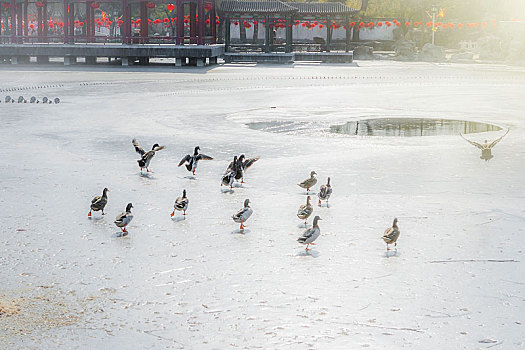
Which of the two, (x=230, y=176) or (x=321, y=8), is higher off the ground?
(x=321, y=8)

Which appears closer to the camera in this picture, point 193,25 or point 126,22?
point 193,25

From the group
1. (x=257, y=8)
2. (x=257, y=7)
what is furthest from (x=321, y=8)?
(x=257, y=8)

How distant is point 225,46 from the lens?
216 feet

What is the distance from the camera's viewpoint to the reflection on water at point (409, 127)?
21.8 meters

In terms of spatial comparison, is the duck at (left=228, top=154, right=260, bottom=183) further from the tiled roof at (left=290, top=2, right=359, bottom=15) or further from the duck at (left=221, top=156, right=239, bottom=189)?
the tiled roof at (left=290, top=2, right=359, bottom=15)

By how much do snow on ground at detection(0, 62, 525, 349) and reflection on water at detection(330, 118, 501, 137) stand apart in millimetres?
1176

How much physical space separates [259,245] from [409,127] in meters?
13.4

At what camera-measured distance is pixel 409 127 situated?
75.4 feet

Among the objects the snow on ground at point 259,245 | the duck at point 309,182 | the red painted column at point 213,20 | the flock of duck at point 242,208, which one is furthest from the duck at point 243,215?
the red painted column at point 213,20

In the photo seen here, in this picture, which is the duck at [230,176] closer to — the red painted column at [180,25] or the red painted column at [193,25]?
the red painted column at [180,25]

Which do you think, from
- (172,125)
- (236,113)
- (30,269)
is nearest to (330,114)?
(236,113)

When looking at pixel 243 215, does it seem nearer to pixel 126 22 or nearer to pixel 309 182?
pixel 309 182

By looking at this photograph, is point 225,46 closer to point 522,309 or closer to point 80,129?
point 80,129

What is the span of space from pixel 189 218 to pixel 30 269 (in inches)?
121
